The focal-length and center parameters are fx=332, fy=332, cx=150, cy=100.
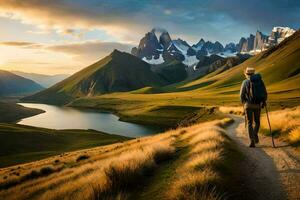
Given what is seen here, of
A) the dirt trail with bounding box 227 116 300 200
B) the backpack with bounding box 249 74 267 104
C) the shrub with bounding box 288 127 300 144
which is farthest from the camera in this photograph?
the shrub with bounding box 288 127 300 144

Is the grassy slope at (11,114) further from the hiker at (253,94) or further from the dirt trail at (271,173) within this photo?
the dirt trail at (271,173)

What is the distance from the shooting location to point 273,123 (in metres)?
25.5

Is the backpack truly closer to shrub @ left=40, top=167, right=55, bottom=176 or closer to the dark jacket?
the dark jacket

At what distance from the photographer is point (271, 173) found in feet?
38.8

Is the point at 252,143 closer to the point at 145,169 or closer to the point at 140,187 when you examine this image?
the point at 145,169

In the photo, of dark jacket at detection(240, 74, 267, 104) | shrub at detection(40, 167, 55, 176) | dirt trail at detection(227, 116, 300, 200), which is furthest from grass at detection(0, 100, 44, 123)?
dirt trail at detection(227, 116, 300, 200)

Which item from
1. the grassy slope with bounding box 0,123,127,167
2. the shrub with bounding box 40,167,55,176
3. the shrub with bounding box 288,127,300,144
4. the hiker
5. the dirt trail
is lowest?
the grassy slope with bounding box 0,123,127,167

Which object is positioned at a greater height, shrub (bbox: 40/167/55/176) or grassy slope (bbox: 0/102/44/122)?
shrub (bbox: 40/167/55/176)

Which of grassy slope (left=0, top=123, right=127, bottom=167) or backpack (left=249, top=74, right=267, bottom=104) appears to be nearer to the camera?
backpack (left=249, top=74, right=267, bottom=104)

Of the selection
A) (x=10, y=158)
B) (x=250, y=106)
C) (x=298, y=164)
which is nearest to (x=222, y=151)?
(x=298, y=164)

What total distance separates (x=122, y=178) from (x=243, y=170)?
4.53 m

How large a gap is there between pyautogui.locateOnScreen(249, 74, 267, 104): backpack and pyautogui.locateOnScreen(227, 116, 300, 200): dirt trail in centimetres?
268

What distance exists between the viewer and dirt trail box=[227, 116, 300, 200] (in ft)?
31.0

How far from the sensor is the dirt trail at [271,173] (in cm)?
946
